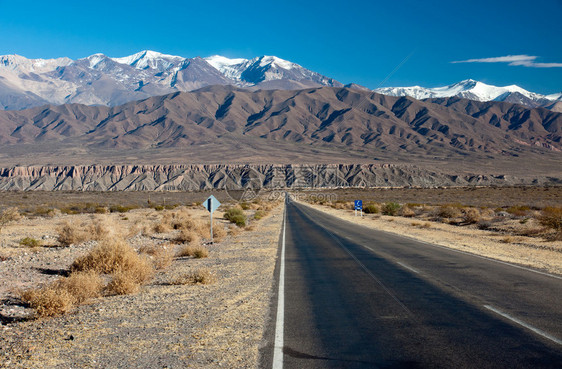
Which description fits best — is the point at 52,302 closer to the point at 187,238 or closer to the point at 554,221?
the point at 187,238

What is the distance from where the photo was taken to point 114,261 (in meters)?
12.1

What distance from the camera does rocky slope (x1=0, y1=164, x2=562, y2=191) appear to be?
428 ft

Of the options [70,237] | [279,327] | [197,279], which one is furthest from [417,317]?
[70,237]

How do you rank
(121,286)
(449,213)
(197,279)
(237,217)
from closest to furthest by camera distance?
(121,286) < (197,279) < (237,217) < (449,213)

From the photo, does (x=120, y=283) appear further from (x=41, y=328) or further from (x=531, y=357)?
(x=531, y=357)

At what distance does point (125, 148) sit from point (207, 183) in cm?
7385

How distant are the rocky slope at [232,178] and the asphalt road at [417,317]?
112 m

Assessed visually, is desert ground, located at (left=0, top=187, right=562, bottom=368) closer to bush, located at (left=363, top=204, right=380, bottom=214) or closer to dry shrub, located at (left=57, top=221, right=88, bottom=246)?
dry shrub, located at (left=57, top=221, right=88, bottom=246)

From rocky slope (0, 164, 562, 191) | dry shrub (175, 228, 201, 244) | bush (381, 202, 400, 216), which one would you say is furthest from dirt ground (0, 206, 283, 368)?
rocky slope (0, 164, 562, 191)

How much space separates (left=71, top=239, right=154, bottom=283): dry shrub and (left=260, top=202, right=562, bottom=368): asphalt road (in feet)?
11.7

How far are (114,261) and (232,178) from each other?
124 m

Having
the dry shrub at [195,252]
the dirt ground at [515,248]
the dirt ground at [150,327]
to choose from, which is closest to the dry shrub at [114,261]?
the dirt ground at [150,327]

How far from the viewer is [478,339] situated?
6312 mm

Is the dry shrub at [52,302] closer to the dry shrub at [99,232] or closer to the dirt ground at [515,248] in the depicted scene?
the dirt ground at [515,248]
